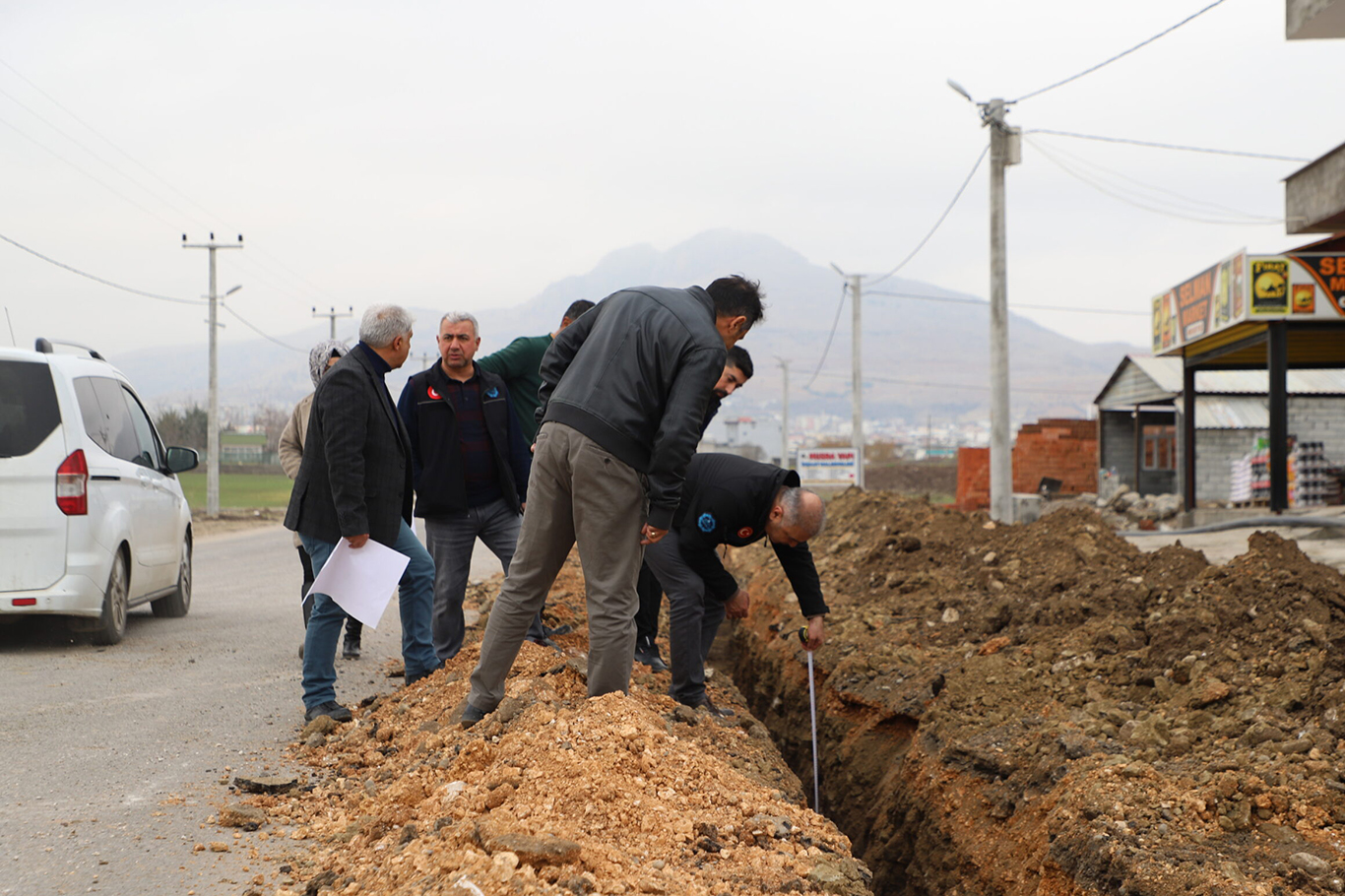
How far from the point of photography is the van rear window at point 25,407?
6.62m

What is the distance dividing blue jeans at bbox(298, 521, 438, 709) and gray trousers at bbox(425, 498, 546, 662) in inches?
3.1

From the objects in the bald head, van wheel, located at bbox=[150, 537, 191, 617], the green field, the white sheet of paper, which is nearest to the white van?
van wheel, located at bbox=[150, 537, 191, 617]

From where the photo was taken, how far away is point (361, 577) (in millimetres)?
4961

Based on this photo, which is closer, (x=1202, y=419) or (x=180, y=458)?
(x=180, y=458)

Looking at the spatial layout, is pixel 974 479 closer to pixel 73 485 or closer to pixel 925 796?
pixel 925 796

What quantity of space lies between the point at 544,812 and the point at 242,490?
41.4 meters

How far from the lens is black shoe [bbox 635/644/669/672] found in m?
6.54

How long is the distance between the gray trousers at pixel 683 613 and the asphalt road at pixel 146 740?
177 centimetres

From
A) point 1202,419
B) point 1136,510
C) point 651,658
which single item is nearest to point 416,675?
point 651,658

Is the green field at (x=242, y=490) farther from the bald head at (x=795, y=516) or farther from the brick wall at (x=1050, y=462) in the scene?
the bald head at (x=795, y=516)

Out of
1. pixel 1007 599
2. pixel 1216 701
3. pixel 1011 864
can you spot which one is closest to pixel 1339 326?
pixel 1007 599

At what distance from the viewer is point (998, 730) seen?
5.40 metres

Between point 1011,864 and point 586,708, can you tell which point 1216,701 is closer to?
point 1011,864

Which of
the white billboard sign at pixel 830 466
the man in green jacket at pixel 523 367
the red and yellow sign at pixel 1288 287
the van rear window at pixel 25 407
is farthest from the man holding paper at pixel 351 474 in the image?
the white billboard sign at pixel 830 466
